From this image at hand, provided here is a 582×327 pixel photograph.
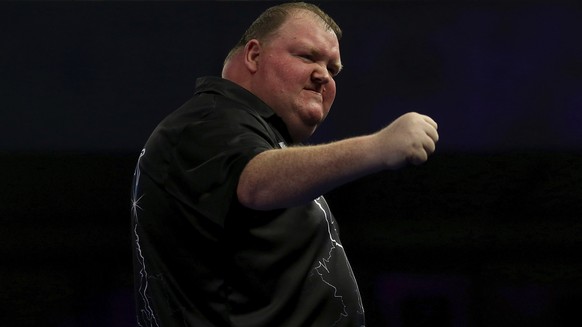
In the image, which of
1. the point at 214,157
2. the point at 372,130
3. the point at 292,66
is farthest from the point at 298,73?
the point at 372,130

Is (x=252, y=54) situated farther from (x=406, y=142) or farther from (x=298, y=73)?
(x=406, y=142)

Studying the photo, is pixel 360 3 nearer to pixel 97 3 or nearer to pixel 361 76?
pixel 361 76

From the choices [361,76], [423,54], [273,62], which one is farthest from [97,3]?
[273,62]

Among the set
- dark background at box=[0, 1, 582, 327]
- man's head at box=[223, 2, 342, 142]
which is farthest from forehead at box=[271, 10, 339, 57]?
dark background at box=[0, 1, 582, 327]

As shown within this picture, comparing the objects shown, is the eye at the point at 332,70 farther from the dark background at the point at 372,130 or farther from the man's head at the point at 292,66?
the dark background at the point at 372,130

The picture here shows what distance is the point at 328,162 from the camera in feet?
2.57

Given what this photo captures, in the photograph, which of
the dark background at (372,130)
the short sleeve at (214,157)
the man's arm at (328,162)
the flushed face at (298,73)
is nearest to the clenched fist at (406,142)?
the man's arm at (328,162)

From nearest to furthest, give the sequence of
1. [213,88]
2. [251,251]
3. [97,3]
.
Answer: [251,251] < [213,88] < [97,3]

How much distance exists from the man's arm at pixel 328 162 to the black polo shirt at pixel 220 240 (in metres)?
0.03

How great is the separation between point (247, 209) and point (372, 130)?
110 cm

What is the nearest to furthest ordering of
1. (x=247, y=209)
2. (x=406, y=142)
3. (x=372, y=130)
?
(x=406, y=142), (x=247, y=209), (x=372, y=130)

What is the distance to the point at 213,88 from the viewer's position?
3.32 ft

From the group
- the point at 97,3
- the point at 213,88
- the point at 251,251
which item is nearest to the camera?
the point at 251,251

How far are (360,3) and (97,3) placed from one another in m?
0.56
